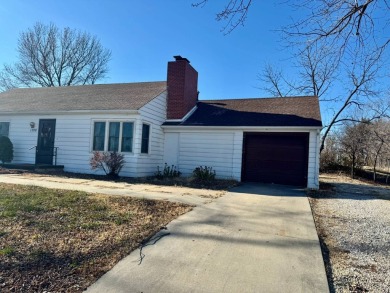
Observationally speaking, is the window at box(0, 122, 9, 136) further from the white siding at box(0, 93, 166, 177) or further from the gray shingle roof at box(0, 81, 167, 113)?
the white siding at box(0, 93, 166, 177)

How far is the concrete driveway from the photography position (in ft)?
10.4

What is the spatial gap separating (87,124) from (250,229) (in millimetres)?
10196

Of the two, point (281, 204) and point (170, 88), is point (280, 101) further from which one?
point (281, 204)

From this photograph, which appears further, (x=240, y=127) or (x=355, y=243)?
(x=240, y=127)

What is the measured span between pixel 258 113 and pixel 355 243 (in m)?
9.77

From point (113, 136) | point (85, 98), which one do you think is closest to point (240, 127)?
point (113, 136)

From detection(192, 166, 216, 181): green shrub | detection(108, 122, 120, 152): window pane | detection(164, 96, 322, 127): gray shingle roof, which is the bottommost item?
detection(192, 166, 216, 181): green shrub

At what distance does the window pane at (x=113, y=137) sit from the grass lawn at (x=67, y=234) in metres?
5.45

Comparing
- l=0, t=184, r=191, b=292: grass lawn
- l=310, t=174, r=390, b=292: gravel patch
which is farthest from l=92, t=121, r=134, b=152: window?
l=310, t=174, r=390, b=292: gravel patch

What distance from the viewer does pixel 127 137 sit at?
12.6 m

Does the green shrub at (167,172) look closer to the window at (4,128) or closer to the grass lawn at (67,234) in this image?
the grass lawn at (67,234)

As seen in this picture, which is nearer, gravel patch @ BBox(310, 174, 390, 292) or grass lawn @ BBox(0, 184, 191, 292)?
grass lawn @ BBox(0, 184, 191, 292)

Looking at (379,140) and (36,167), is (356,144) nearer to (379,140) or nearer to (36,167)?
(379,140)

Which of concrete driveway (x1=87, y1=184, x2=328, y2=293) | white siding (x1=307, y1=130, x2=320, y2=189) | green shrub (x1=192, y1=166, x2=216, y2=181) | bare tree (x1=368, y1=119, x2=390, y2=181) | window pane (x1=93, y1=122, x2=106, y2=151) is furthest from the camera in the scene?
bare tree (x1=368, y1=119, x2=390, y2=181)
